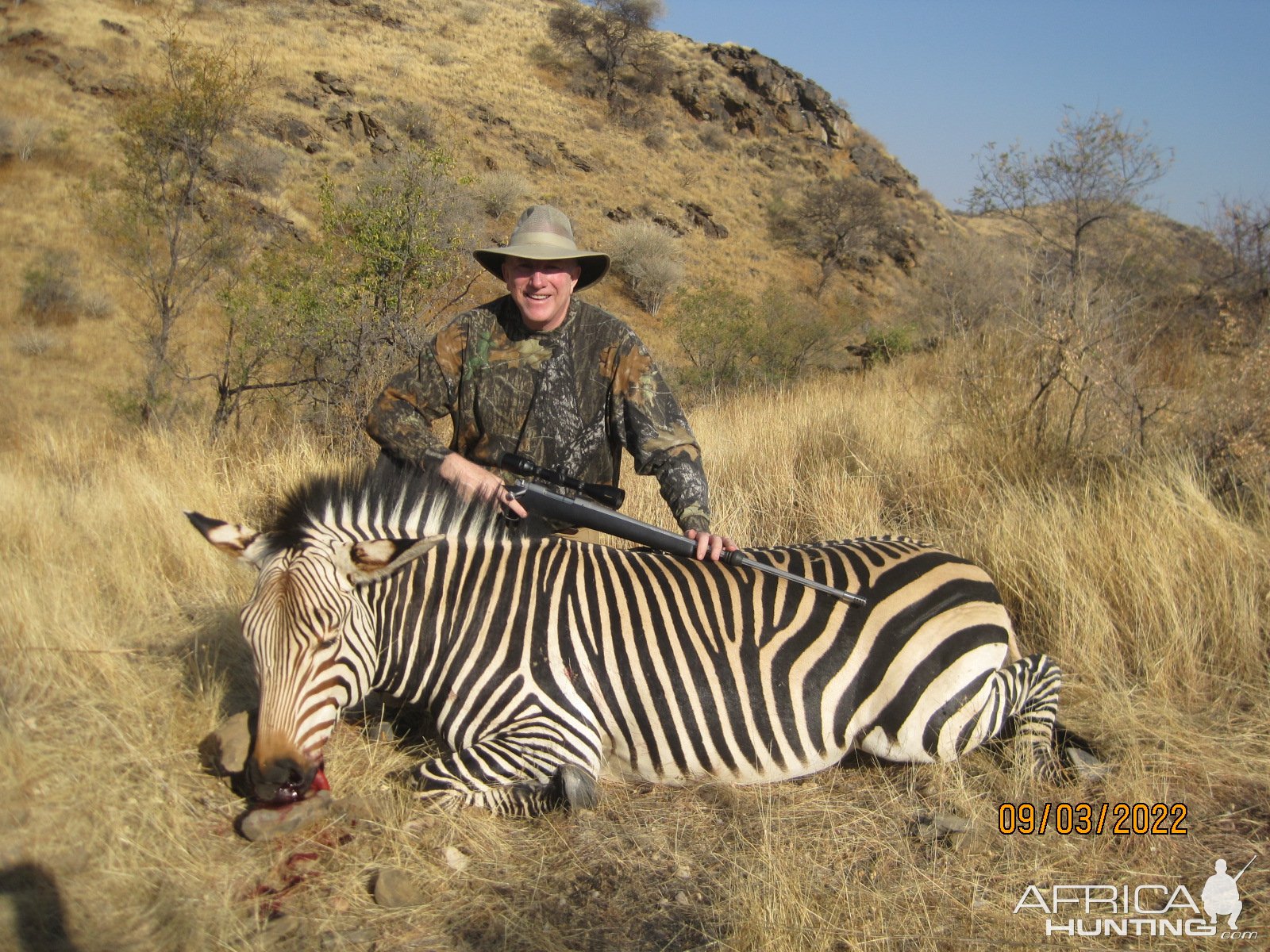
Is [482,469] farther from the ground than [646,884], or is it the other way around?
[482,469]

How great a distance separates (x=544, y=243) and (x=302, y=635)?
205 centimetres

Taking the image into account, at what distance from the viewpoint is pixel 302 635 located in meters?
2.57

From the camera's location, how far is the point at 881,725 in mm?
3109

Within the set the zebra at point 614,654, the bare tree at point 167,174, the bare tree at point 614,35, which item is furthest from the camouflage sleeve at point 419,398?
the bare tree at point 614,35

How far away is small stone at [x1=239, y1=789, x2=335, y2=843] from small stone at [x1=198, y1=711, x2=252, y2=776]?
183mm

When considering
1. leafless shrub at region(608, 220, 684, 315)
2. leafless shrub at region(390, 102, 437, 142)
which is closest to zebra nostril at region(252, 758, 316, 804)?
leafless shrub at region(608, 220, 684, 315)

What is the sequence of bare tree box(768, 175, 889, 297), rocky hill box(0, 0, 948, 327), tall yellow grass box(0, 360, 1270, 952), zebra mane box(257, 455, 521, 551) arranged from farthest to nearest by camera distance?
bare tree box(768, 175, 889, 297) → rocky hill box(0, 0, 948, 327) → zebra mane box(257, 455, 521, 551) → tall yellow grass box(0, 360, 1270, 952)

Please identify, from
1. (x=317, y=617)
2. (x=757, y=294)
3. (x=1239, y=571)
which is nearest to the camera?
(x=317, y=617)

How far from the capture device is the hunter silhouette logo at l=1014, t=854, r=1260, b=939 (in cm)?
254

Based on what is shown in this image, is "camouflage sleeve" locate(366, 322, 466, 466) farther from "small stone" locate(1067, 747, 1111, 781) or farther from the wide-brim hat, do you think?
"small stone" locate(1067, 747, 1111, 781)

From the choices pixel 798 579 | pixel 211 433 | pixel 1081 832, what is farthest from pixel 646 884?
pixel 211 433

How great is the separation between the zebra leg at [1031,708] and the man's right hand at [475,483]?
1925 mm

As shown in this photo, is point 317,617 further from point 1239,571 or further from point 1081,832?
point 1239,571

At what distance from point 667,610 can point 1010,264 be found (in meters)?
15.0
